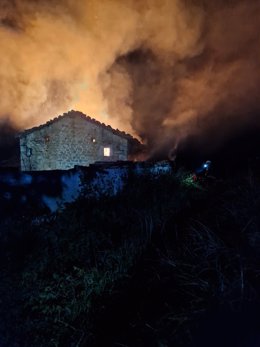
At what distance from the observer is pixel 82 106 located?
2575 centimetres

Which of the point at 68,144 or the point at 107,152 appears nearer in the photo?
the point at 68,144

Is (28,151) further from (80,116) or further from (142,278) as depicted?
(142,278)

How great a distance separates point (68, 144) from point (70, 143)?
17cm

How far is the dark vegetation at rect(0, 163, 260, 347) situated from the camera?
98.9 inches

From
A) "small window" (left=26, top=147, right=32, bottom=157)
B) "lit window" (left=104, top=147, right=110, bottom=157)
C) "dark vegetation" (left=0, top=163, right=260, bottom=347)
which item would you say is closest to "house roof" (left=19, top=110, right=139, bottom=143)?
"small window" (left=26, top=147, right=32, bottom=157)

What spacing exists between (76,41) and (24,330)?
983 inches

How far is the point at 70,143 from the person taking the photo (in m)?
20.0

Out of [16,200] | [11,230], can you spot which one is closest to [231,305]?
[11,230]

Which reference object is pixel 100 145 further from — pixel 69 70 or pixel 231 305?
pixel 231 305

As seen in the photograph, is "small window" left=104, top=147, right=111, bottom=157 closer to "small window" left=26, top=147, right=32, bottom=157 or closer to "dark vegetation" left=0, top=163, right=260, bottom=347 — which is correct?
"small window" left=26, top=147, right=32, bottom=157

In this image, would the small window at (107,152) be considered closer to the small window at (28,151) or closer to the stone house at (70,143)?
the stone house at (70,143)

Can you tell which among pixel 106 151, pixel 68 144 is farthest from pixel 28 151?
pixel 106 151

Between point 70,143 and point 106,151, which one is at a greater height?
point 70,143

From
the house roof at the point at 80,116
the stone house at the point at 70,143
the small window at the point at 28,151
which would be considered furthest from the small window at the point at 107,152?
the small window at the point at 28,151
